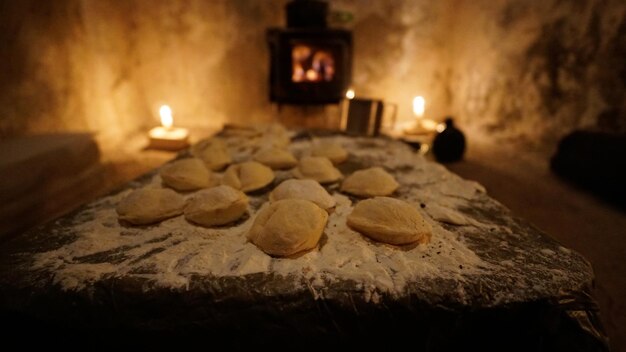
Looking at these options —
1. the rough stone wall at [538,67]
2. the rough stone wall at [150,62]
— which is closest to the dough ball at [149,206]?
the rough stone wall at [150,62]

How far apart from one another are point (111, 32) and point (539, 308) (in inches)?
218

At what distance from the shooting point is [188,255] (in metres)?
1.12

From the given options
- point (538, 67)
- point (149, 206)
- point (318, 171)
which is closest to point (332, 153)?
point (318, 171)

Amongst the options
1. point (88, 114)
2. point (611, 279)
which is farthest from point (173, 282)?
point (88, 114)

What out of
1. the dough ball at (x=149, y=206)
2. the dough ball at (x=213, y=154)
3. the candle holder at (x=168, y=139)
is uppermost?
the dough ball at (x=213, y=154)

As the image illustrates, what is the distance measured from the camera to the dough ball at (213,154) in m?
1.92

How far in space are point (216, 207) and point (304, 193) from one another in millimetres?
366

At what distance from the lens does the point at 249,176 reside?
67.0 inches

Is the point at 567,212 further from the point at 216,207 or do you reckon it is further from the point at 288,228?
the point at 216,207

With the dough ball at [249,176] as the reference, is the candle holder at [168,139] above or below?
below

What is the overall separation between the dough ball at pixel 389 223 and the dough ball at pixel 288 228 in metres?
0.14

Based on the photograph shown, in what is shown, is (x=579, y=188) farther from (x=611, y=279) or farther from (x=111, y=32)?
(x=111, y=32)

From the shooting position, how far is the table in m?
0.94

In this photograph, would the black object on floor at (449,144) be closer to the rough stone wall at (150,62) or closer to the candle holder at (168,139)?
the rough stone wall at (150,62)
